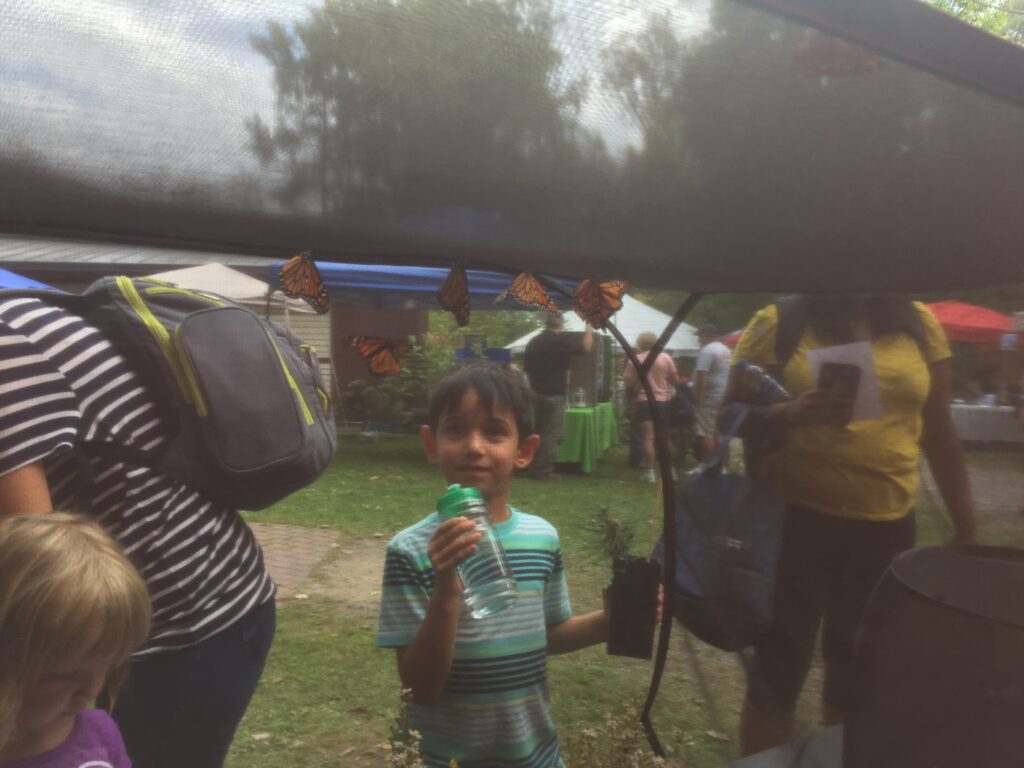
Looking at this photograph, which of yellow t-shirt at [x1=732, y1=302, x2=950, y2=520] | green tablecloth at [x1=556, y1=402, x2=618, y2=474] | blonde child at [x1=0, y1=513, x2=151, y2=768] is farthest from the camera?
green tablecloth at [x1=556, y1=402, x2=618, y2=474]

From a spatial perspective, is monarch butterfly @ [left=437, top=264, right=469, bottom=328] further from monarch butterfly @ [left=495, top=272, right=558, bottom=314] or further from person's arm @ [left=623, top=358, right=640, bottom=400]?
person's arm @ [left=623, top=358, right=640, bottom=400]

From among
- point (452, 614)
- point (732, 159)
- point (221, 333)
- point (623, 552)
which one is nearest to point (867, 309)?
point (732, 159)

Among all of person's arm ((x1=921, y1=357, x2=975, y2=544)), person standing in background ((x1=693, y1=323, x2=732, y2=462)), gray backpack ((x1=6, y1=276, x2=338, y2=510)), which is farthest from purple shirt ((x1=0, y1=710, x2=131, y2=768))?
person's arm ((x1=921, y1=357, x2=975, y2=544))

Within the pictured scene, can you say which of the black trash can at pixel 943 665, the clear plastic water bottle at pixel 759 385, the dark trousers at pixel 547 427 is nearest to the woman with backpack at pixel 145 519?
the dark trousers at pixel 547 427

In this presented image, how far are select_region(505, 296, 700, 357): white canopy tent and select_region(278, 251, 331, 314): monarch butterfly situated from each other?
0.35 metres

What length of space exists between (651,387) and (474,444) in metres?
0.42

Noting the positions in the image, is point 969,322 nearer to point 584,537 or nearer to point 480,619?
point 584,537

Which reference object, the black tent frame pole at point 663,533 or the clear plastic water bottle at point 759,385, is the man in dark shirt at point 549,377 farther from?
the clear plastic water bottle at point 759,385

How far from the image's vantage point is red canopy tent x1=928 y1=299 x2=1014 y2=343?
1.29m

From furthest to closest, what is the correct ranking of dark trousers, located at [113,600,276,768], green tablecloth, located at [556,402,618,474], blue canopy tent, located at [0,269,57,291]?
green tablecloth, located at [556,402,618,474] → dark trousers, located at [113,600,276,768] → blue canopy tent, located at [0,269,57,291]

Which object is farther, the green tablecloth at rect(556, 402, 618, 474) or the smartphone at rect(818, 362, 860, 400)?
the green tablecloth at rect(556, 402, 618, 474)

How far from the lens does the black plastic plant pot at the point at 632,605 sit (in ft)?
5.09

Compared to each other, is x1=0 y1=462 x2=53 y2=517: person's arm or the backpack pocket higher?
the backpack pocket

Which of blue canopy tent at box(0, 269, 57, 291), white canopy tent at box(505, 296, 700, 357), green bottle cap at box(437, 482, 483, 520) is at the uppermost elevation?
blue canopy tent at box(0, 269, 57, 291)
